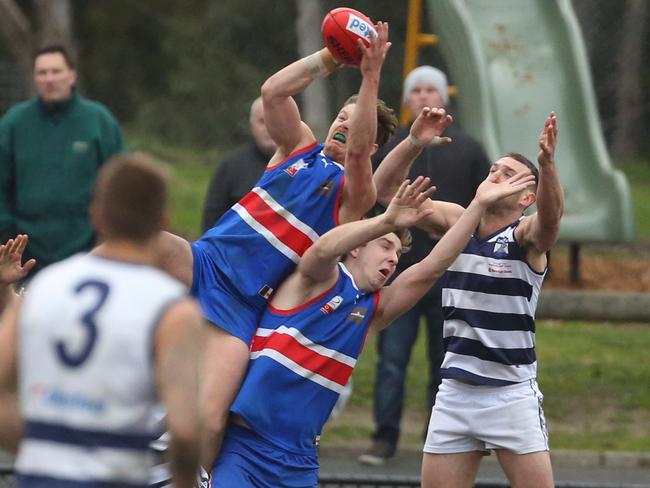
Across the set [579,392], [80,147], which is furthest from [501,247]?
[579,392]

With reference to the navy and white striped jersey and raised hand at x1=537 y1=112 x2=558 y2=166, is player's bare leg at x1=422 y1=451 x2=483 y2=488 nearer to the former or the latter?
the navy and white striped jersey

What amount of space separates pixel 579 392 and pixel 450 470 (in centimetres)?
464

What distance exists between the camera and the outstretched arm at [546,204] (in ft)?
20.0

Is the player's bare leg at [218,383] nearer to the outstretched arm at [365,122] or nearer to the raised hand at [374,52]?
the outstretched arm at [365,122]

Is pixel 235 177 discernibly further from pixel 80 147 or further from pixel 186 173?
pixel 186 173

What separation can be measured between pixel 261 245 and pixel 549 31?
428 inches

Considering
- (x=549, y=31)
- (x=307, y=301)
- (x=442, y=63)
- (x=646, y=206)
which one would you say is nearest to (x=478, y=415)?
(x=307, y=301)

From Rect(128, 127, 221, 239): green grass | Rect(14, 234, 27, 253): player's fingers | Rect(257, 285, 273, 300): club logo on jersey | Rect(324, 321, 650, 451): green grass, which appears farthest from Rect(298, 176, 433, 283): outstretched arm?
Rect(128, 127, 221, 239): green grass

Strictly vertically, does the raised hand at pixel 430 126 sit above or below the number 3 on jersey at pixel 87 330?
above

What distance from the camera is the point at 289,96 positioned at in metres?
6.30

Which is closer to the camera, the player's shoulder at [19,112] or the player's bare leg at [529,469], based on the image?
the player's bare leg at [529,469]

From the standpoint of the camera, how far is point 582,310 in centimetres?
1096

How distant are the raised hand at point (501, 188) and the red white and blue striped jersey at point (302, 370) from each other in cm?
67

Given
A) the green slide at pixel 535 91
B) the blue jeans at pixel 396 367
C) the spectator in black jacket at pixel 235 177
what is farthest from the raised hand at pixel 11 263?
the green slide at pixel 535 91
